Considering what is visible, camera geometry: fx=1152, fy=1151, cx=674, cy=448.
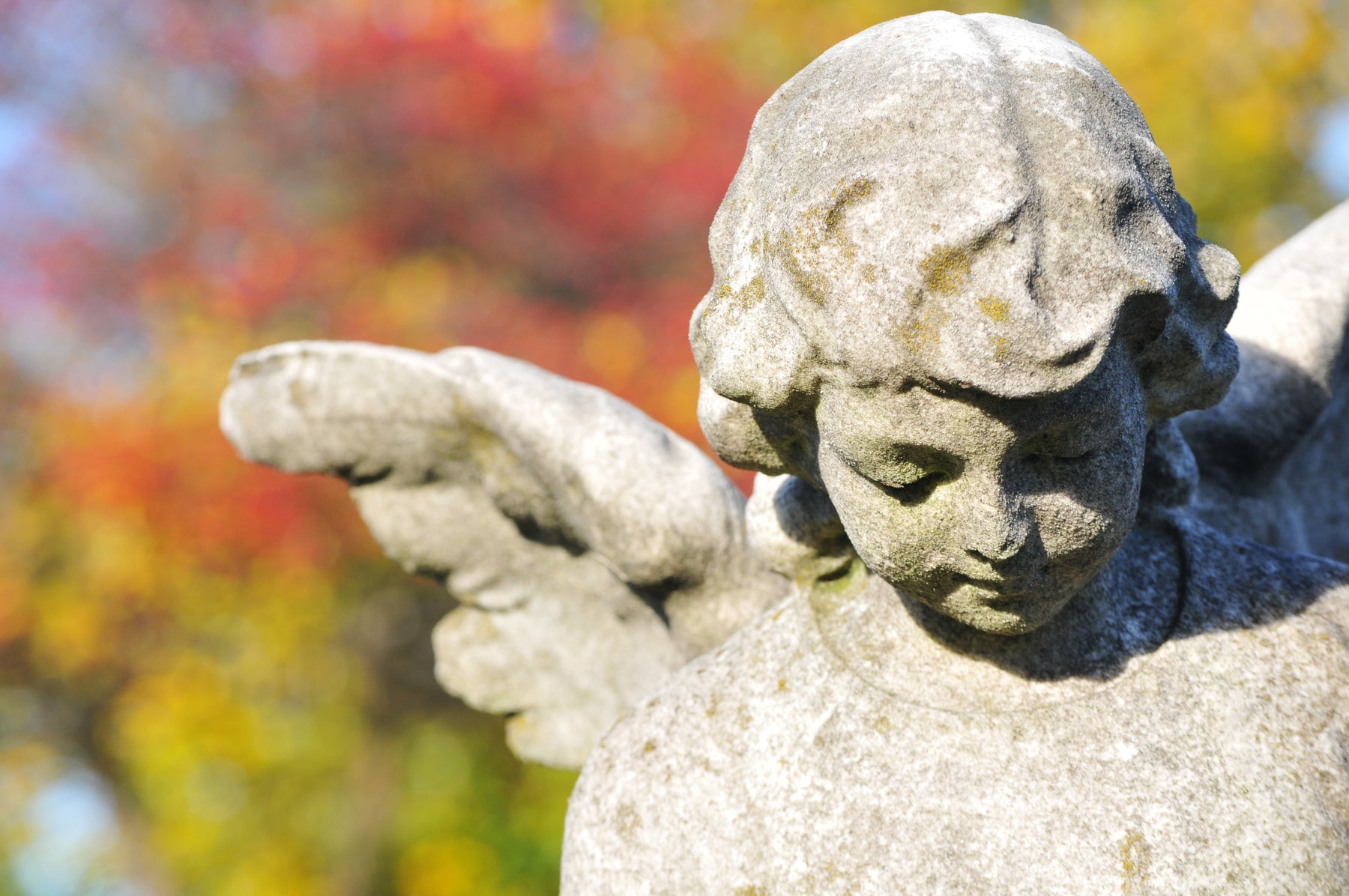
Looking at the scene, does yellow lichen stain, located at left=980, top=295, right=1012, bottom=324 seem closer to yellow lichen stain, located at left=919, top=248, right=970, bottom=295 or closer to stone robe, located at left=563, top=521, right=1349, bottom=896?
yellow lichen stain, located at left=919, top=248, right=970, bottom=295

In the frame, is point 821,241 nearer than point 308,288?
Yes

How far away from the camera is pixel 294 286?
489 cm

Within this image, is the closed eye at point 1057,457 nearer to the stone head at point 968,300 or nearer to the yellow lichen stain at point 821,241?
the stone head at point 968,300

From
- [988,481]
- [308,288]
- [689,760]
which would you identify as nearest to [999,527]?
[988,481]

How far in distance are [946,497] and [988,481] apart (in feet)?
0.12

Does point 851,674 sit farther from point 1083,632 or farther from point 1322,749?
point 1322,749

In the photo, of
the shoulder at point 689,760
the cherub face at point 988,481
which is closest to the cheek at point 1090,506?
the cherub face at point 988,481

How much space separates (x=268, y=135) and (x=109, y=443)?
5.29ft

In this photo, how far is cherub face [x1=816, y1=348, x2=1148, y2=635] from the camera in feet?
2.49

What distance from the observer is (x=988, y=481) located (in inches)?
30.9

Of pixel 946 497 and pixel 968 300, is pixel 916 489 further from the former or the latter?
pixel 968 300

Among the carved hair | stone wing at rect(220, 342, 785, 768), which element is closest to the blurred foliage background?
stone wing at rect(220, 342, 785, 768)

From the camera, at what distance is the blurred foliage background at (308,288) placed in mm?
4848

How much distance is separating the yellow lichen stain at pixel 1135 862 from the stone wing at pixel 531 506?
21.4 inches
